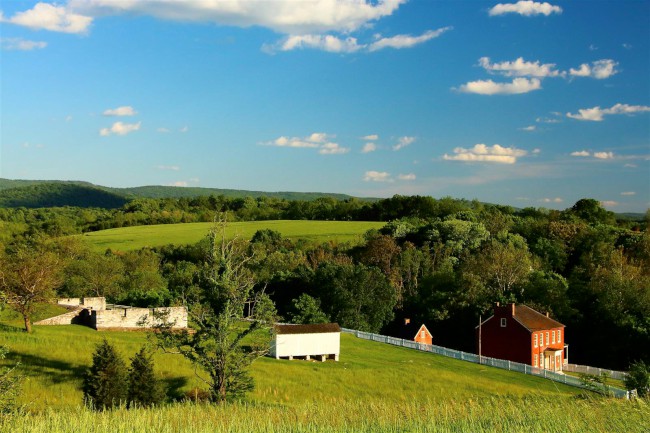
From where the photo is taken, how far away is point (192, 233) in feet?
399

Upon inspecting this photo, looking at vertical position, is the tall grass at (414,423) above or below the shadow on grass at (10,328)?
above

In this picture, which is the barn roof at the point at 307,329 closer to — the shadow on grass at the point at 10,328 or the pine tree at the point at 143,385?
the shadow on grass at the point at 10,328

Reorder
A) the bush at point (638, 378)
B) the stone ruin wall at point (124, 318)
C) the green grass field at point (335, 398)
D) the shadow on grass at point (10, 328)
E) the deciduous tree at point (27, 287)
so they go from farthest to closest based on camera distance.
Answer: the stone ruin wall at point (124, 318), the shadow on grass at point (10, 328), the deciduous tree at point (27, 287), the bush at point (638, 378), the green grass field at point (335, 398)

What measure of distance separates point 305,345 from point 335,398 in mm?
28628

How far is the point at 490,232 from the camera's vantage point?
103062 mm

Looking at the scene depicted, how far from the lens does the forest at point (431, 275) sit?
60.9m

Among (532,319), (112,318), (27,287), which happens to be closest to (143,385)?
(27,287)

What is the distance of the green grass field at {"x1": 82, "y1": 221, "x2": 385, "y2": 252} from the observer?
4350 inches

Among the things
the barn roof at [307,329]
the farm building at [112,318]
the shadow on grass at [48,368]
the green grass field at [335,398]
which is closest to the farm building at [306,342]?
the barn roof at [307,329]

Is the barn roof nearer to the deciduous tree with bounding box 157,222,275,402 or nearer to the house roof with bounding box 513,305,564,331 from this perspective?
the deciduous tree with bounding box 157,222,275,402

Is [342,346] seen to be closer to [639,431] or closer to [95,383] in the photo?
[95,383]

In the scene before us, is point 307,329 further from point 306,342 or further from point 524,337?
point 524,337

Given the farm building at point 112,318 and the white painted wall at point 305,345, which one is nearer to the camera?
the farm building at point 112,318

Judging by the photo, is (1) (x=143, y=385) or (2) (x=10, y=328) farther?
(2) (x=10, y=328)
